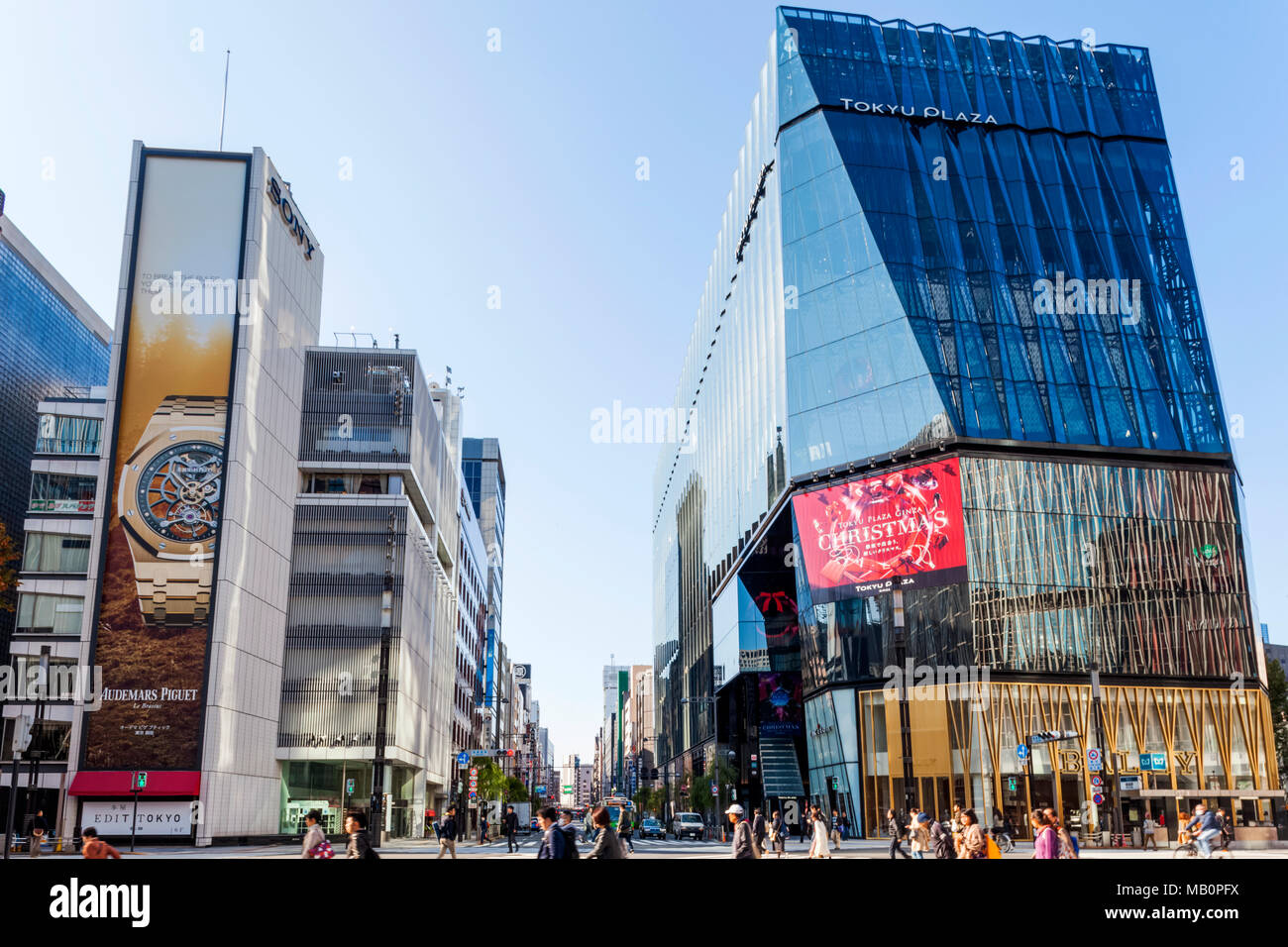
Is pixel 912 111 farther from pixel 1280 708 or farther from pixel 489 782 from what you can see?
pixel 489 782

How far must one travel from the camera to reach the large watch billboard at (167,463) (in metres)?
53.1

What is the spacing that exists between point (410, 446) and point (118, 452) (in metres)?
20.4

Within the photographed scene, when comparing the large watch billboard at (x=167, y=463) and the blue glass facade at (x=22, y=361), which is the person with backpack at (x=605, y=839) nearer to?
the large watch billboard at (x=167, y=463)

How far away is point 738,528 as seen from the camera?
89500 millimetres

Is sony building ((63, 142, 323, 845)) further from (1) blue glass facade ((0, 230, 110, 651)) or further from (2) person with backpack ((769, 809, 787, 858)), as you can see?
(2) person with backpack ((769, 809, 787, 858))

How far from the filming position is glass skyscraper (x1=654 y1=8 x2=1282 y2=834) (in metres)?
63.7

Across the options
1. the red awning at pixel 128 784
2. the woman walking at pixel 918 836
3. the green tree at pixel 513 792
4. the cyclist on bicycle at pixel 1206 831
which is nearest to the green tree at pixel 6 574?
the red awning at pixel 128 784

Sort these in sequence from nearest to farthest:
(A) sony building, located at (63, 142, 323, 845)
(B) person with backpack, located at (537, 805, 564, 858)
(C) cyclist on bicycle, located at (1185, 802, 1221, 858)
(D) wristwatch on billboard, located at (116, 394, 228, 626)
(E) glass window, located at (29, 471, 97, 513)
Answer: (B) person with backpack, located at (537, 805, 564, 858)
(C) cyclist on bicycle, located at (1185, 802, 1221, 858)
(A) sony building, located at (63, 142, 323, 845)
(D) wristwatch on billboard, located at (116, 394, 228, 626)
(E) glass window, located at (29, 471, 97, 513)

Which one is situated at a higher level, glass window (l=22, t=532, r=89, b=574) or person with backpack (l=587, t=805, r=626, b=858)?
glass window (l=22, t=532, r=89, b=574)

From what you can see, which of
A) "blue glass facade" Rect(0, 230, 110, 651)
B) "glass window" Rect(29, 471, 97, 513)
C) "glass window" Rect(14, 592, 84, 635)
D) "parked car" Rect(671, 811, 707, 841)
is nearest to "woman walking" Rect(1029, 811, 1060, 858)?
"glass window" Rect(14, 592, 84, 635)

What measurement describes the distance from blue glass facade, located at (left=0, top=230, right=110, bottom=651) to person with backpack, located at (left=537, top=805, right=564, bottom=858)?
6722 centimetres
